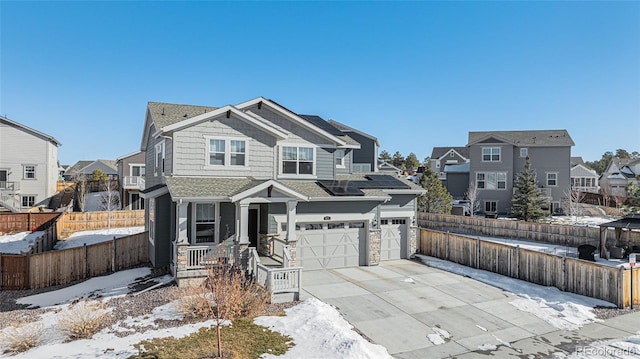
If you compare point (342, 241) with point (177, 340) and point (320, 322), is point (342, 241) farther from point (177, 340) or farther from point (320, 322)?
point (177, 340)

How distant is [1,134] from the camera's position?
113 ft

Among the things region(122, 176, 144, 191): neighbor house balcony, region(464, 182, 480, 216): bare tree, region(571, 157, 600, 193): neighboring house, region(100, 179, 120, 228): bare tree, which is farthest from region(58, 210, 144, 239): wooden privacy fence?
region(571, 157, 600, 193): neighboring house

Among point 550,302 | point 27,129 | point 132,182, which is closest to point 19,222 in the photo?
point 132,182

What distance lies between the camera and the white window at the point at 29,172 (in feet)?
115

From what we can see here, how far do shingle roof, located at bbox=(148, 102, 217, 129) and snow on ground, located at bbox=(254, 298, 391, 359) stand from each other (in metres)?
9.89

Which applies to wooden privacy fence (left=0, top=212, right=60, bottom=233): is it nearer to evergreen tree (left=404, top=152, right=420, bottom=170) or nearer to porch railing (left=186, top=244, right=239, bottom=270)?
porch railing (left=186, top=244, right=239, bottom=270)

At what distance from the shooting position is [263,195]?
48.3ft

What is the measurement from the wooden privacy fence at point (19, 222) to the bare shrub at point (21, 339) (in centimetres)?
1987

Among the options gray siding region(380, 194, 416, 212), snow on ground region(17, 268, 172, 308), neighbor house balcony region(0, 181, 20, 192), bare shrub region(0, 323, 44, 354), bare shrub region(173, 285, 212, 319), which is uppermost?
neighbor house balcony region(0, 181, 20, 192)

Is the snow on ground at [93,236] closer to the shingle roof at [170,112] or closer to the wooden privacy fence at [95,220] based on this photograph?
the wooden privacy fence at [95,220]

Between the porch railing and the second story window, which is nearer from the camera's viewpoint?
the porch railing

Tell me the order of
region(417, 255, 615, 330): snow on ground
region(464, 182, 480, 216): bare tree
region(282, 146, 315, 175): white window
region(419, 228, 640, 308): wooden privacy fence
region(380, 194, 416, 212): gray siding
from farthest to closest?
region(464, 182, 480, 216): bare tree → region(380, 194, 416, 212): gray siding → region(282, 146, 315, 175): white window → region(419, 228, 640, 308): wooden privacy fence → region(417, 255, 615, 330): snow on ground

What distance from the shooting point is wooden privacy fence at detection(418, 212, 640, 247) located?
22328 mm

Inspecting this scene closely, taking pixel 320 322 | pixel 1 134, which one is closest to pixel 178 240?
pixel 320 322
